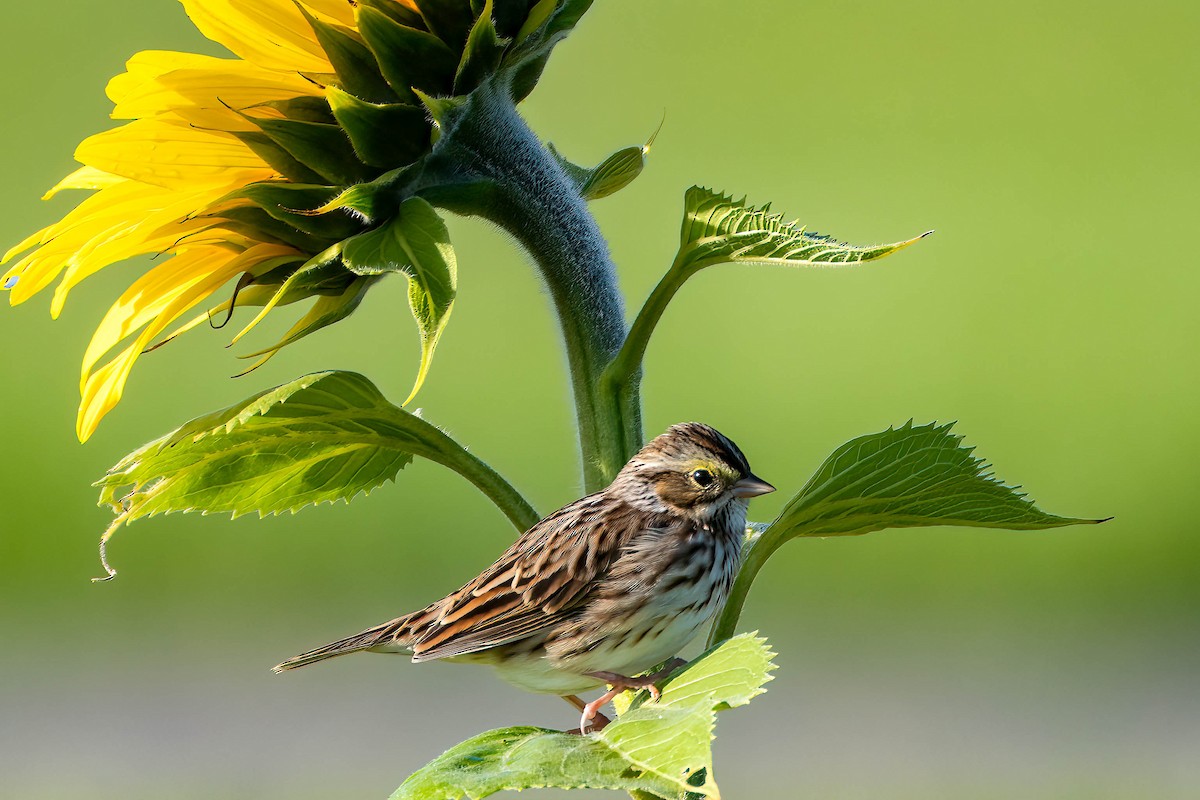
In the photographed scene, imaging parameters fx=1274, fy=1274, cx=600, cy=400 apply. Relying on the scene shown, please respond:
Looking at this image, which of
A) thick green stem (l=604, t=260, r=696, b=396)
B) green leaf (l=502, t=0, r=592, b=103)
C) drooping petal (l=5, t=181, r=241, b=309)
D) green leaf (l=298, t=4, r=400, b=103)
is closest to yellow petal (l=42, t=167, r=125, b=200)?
drooping petal (l=5, t=181, r=241, b=309)

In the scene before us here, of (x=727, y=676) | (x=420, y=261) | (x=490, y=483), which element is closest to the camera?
(x=727, y=676)

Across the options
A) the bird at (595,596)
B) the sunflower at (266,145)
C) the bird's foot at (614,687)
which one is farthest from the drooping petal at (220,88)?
the bird's foot at (614,687)

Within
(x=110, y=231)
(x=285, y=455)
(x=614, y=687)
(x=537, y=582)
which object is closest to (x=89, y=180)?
(x=110, y=231)

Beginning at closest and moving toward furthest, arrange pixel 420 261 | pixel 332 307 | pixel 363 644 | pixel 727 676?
1. pixel 727 676
2. pixel 420 261
3. pixel 332 307
4. pixel 363 644

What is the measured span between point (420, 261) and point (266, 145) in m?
0.21

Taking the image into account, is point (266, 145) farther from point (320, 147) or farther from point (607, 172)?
point (607, 172)

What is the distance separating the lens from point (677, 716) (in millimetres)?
826

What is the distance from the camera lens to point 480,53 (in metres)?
1.01

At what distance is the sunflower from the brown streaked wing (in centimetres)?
31

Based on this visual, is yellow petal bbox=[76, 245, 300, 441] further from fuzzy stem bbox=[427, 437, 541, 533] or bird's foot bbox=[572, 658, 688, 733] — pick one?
bird's foot bbox=[572, 658, 688, 733]

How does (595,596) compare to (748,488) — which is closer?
(595,596)

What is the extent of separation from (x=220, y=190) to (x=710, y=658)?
0.57 m

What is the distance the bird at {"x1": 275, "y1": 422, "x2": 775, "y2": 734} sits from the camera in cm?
114

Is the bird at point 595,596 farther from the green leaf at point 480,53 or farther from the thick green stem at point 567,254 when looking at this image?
the green leaf at point 480,53
